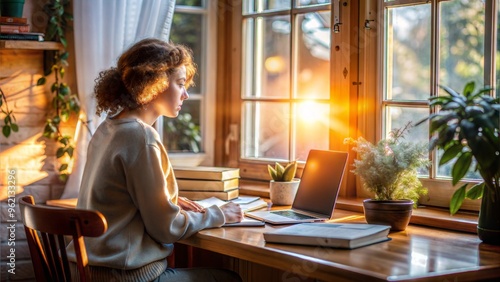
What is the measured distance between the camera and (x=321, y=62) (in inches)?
115

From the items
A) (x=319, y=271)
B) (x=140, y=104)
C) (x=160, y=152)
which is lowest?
(x=319, y=271)

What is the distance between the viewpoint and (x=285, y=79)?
308 centimetres

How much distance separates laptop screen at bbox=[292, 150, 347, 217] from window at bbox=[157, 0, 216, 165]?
805 mm

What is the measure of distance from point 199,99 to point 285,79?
18.3 inches

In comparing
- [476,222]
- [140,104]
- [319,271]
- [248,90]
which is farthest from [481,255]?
[248,90]

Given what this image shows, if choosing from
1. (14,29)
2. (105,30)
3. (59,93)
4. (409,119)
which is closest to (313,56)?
(409,119)

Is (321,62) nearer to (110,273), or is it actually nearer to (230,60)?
(230,60)

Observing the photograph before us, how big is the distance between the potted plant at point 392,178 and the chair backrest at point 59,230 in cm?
90

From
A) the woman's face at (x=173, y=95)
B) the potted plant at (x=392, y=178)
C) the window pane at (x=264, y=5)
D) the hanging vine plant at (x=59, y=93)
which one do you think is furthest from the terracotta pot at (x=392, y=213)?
the hanging vine plant at (x=59, y=93)

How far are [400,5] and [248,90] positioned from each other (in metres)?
0.87

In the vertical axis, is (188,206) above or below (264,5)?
below

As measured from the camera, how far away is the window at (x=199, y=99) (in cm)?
329

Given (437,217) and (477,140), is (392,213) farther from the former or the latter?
(477,140)

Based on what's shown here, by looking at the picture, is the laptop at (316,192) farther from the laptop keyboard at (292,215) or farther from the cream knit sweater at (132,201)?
the cream knit sweater at (132,201)
